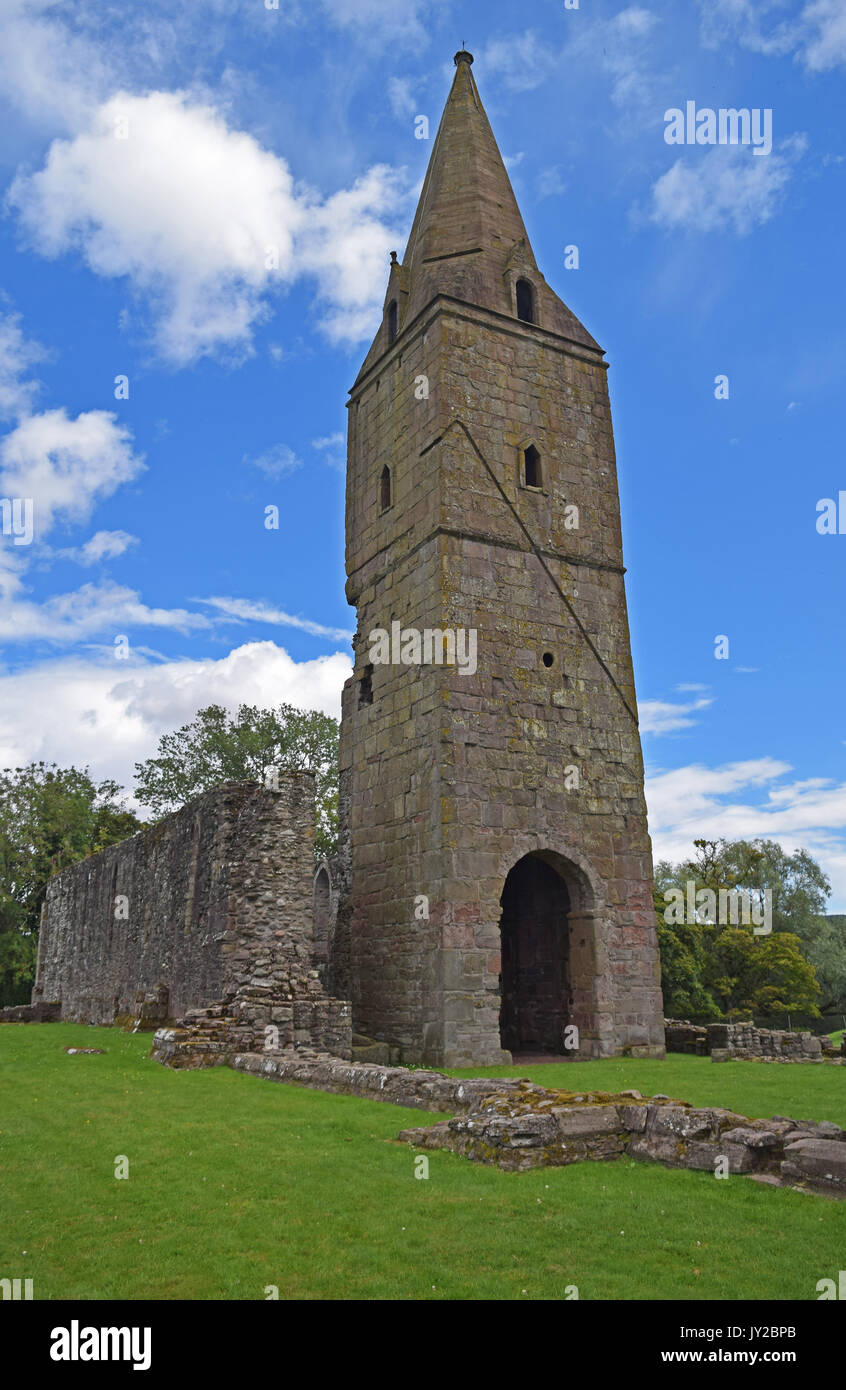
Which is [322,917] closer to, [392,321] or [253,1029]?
[253,1029]

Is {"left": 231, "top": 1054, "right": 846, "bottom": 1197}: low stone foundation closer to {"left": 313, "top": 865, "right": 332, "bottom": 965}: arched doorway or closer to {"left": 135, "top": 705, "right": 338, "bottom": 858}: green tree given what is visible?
{"left": 313, "top": 865, "right": 332, "bottom": 965}: arched doorway

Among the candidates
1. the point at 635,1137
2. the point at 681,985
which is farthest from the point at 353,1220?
the point at 681,985

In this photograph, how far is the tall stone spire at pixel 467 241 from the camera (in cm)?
2148

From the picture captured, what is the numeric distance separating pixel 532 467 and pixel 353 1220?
17.2m

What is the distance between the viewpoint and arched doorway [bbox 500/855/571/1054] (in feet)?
67.3

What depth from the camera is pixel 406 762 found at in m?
18.9

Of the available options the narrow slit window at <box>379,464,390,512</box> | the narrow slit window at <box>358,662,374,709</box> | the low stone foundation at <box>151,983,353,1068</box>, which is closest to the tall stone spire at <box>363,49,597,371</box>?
the narrow slit window at <box>379,464,390,512</box>

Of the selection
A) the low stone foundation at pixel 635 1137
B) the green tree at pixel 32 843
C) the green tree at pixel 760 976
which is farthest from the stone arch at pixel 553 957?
the green tree at pixel 32 843

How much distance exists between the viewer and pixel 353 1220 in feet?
20.4

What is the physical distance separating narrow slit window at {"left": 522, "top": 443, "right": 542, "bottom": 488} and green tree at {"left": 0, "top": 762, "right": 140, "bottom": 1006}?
108 feet

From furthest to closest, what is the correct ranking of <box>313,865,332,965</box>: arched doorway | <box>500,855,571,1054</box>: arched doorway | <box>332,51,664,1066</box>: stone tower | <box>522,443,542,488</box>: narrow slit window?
<box>313,865,332,965</box>: arched doorway < <box>522,443,542,488</box>: narrow slit window < <box>500,855,571,1054</box>: arched doorway < <box>332,51,664,1066</box>: stone tower

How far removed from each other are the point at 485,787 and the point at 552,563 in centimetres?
529
